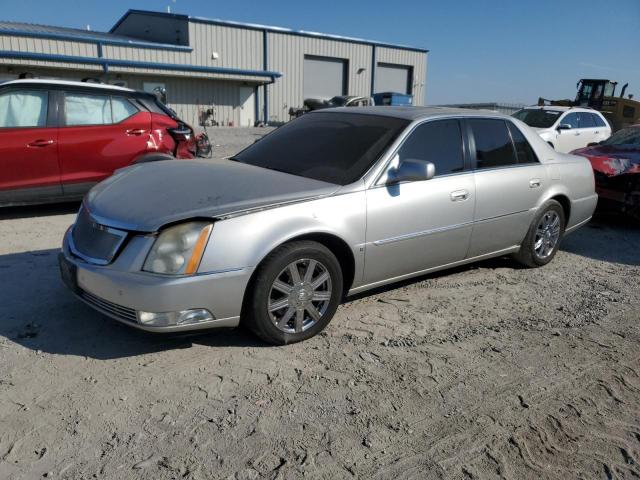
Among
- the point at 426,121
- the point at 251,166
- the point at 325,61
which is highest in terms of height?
the point at 325,61

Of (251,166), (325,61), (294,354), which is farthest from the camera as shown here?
(325,61)

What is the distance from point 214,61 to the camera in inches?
1203

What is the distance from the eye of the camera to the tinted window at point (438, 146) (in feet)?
13.7

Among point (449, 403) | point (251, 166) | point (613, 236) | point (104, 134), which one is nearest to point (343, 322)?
point (449, 403)

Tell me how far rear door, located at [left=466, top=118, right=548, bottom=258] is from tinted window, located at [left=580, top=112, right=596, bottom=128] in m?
10.7

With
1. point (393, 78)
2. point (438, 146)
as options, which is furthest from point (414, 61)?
point (438, 146)

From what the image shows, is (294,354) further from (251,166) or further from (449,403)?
(251,166)

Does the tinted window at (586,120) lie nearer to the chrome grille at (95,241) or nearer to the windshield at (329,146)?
the windshield at (329,146)

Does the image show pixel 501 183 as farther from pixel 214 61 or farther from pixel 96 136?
pixel 214 61

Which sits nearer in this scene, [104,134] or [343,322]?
[343,322]

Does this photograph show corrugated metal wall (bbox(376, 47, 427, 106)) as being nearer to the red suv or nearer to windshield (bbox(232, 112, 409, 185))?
the red suv

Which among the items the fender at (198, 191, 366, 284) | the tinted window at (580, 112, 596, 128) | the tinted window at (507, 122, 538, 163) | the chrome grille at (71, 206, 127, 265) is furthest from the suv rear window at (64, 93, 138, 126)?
the tinted window at (580, 112, 596, 128)

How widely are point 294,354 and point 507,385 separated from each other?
131cm

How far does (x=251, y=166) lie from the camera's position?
4.29 meters
